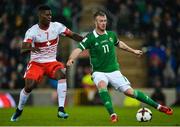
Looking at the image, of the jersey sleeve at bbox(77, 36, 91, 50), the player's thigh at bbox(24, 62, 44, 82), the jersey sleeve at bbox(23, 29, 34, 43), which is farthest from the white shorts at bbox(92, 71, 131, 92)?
the jersey sleeve at bbox(23, 29, 34, 43)

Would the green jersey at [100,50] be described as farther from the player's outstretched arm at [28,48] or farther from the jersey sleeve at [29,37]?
the jersey sleeve at [29,37]

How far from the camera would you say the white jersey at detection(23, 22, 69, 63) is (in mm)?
16141

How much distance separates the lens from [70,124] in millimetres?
15070

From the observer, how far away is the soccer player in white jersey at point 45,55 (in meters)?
15.9

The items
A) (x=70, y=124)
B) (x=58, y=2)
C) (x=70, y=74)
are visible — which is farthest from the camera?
(x=58, y=2)

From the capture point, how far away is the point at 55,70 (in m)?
16.2

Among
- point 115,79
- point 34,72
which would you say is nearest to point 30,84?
point 34,72

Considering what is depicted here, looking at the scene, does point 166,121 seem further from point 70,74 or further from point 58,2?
point 58,2

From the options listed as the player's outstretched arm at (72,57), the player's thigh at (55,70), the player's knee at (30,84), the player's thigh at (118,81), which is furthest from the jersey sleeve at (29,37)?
the player's thigh at (118,81)

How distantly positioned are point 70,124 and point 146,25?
14.0 m

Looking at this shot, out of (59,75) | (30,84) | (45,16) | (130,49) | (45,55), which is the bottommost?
(30,84)

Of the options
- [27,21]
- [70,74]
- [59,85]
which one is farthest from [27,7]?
[59,85]

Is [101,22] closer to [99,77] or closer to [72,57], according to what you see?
[72,57]

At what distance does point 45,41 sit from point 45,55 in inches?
12.4
